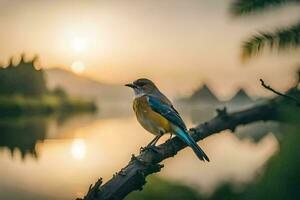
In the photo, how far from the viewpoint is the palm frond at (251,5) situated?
2.65 ft

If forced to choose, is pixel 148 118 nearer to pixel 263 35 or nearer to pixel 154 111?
pixel 154 111

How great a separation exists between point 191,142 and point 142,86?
0.57 meters

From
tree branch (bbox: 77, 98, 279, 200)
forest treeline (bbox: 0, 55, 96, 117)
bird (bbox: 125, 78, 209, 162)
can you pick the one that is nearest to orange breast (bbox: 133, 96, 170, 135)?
bird (bbox: 125, 78, 209, 162)

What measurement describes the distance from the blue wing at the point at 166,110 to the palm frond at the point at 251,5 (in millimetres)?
975

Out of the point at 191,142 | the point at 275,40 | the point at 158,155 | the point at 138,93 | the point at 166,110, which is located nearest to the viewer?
the point at 275,40

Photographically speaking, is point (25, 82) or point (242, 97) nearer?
point (242, 97)

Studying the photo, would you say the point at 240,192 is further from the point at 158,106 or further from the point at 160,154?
the point at 158,106

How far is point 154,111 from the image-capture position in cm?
203

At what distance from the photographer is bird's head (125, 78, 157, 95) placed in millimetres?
2150

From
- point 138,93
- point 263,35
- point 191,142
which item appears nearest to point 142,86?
point 138,93

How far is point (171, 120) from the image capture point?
1939mm

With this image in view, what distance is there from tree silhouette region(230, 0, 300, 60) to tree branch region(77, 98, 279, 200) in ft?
0.81

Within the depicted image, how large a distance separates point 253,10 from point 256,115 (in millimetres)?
1228

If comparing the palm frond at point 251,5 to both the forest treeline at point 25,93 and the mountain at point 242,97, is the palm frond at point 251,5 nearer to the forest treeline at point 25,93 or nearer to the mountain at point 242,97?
the mountain at point 242,97
